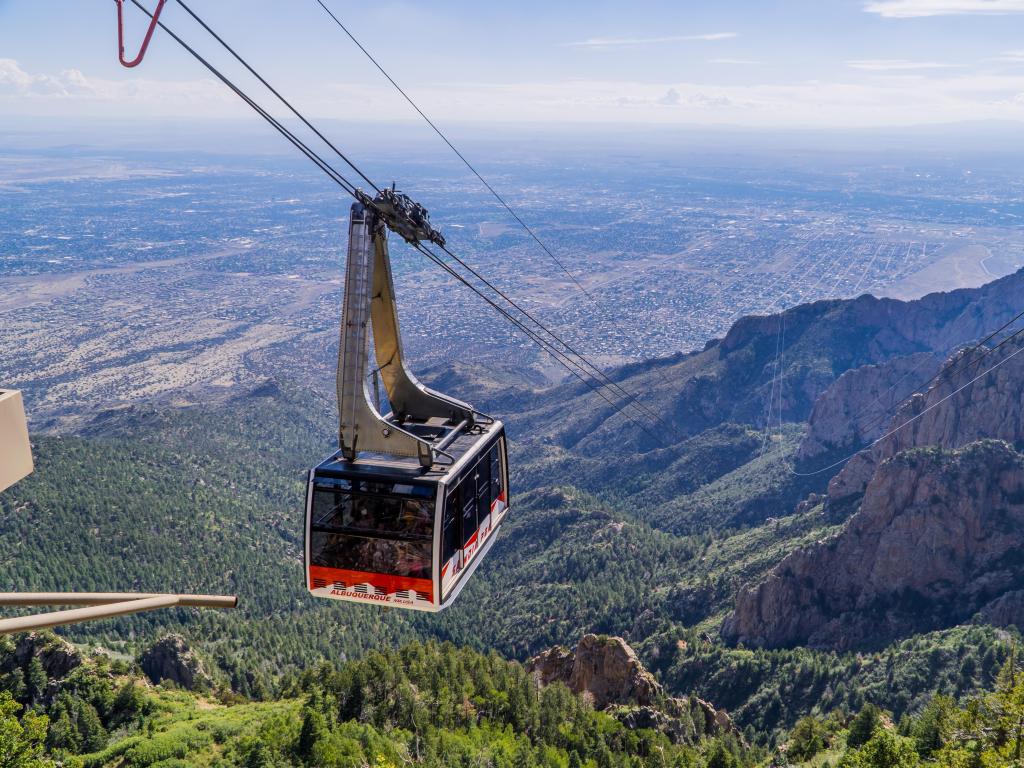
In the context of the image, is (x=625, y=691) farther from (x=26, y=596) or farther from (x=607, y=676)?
(x=26, y=596)

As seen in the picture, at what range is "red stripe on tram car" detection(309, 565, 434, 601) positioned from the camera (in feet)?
76.3

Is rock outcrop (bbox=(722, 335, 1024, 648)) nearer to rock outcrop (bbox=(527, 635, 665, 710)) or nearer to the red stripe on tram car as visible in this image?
rock outcrop (bbox=(527, 635, 665, 710))

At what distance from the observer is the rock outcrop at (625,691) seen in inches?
2667

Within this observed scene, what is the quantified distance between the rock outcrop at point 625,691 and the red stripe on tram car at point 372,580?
48.6 meters

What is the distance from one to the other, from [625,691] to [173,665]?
120 ft

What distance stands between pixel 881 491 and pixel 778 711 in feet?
95.5

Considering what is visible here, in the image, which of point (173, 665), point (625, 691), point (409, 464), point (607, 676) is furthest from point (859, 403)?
point (409, 464)

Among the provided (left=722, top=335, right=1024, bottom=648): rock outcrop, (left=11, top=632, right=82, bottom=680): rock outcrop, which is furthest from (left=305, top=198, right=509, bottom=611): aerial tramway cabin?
(left=722, top=335, right=1024, bottom=648): rock outcrop

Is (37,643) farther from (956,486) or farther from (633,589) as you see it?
(956,486)

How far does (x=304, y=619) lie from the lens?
104m

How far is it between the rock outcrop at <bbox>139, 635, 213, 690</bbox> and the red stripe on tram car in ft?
158

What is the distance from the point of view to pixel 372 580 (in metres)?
23.7

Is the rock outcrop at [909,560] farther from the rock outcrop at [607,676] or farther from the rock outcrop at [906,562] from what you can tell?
the rock outcrop at [607,676]

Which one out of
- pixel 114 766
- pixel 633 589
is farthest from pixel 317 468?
pixel 633 589
